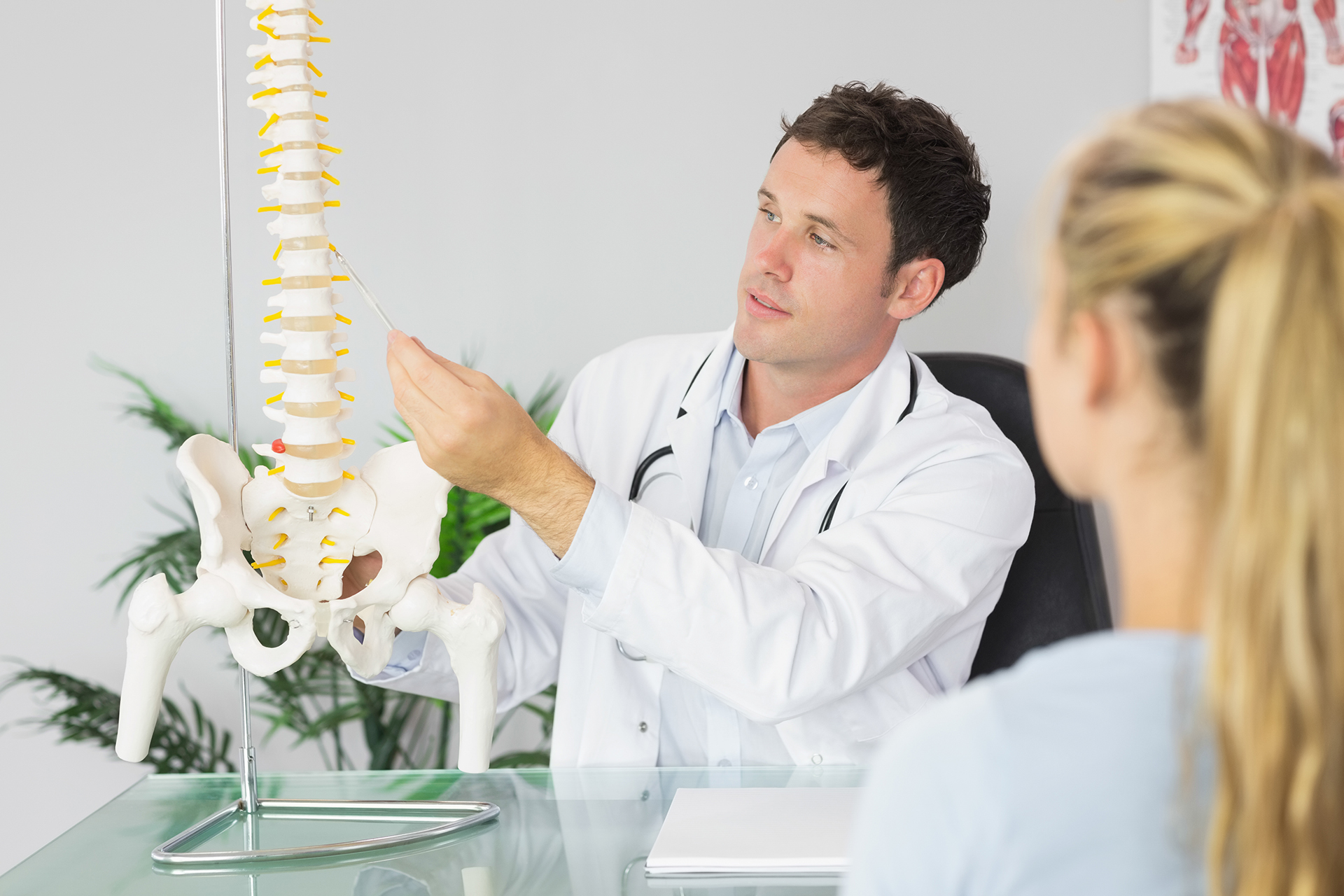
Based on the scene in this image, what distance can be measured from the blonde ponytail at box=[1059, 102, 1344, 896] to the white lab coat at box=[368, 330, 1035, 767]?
30.1 inches

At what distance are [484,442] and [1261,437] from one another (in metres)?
0.79

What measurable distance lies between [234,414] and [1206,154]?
0.98 m

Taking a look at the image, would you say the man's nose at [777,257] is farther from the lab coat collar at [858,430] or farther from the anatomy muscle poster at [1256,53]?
the anatomy muscle poster at [1256,53]

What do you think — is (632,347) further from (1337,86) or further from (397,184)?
(1337,86)

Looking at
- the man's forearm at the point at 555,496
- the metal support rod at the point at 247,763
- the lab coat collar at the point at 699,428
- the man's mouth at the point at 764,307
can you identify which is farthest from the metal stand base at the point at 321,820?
the man's mouth at the point at 764,307

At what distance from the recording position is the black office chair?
166 centimetres

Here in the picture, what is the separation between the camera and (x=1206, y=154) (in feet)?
1.77

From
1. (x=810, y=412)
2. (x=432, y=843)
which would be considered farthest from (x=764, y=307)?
(x=432, y=843)

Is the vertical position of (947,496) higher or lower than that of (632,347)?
lower

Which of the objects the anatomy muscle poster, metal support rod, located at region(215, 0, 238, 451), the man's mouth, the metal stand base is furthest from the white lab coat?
the anatomy muscle poster

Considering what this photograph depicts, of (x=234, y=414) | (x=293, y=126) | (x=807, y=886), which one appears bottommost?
(x=807, y=886)

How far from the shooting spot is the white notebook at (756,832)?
104cm

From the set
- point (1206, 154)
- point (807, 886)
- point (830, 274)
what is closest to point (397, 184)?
point (830, 274)

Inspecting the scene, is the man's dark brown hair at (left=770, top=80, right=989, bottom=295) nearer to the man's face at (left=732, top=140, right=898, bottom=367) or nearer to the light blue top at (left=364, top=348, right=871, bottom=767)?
the man's face at (left=732, top=140, right=898, bottom=367)
